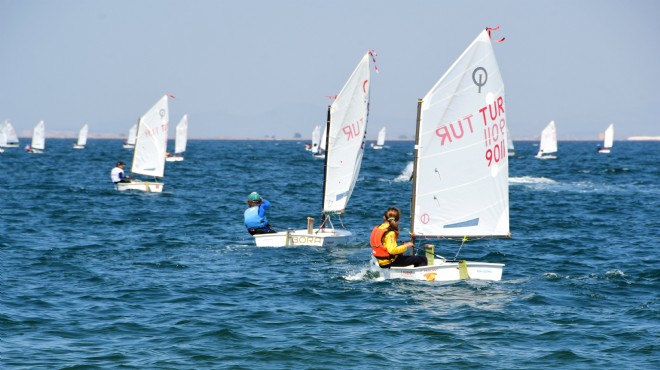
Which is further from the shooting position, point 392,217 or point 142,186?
point 142,186

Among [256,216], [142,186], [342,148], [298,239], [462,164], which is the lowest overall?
[298,239]

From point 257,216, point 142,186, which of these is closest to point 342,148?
point 257,216

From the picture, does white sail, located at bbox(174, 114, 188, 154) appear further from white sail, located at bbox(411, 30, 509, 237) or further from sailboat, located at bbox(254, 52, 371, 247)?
white sail, located at bbox(411, 30, 509, 237)

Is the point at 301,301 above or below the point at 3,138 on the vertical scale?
below

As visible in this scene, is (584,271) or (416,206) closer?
(416,206)

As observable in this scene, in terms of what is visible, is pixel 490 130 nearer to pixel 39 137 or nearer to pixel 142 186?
pixel 142 186

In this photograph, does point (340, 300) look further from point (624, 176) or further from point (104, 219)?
point (624, 176)

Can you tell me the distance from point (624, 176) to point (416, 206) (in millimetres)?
53443

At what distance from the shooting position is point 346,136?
93.2 ft

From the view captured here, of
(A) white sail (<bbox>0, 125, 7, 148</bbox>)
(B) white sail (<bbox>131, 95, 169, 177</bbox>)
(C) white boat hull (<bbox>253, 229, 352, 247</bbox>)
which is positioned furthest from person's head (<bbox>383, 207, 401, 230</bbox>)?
(A) white sail (<bbox>0, 125, 7, 148</bbox>)

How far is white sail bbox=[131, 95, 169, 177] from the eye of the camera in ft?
168

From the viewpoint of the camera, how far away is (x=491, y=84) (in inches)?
801

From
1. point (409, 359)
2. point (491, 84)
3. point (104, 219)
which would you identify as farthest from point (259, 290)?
point (104, 219)

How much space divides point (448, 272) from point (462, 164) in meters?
2.85
